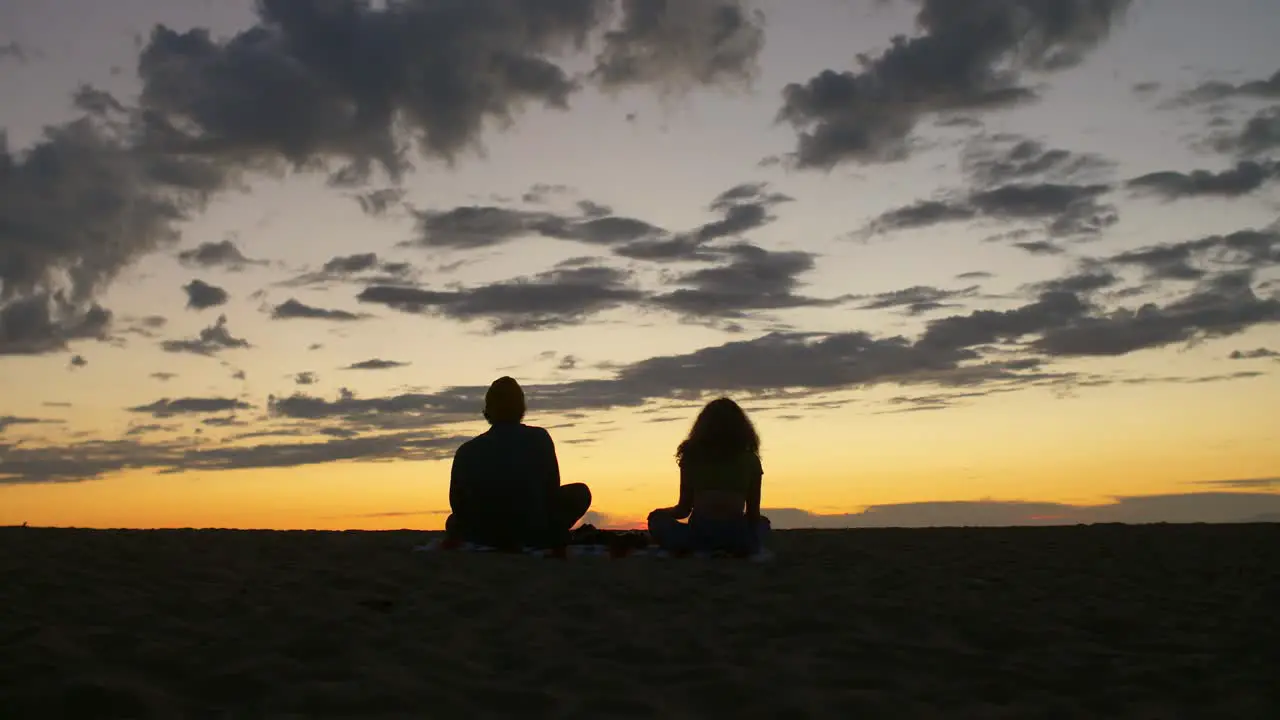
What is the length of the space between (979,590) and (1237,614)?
1.63 metres

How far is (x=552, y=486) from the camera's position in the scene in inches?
419

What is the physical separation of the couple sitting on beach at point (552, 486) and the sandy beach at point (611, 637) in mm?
638

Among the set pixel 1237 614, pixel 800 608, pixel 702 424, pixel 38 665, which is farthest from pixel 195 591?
pixel 1237 614

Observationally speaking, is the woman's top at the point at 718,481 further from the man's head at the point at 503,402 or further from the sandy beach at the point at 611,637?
the man's head at the point at 503,402

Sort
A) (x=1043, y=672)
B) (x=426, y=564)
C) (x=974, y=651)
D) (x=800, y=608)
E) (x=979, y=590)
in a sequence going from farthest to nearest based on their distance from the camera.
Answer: (x=426, y=564) < (x=979, y=590) < (x=800, y=608) < (x=974, y=651) < (x=1043, y=672)

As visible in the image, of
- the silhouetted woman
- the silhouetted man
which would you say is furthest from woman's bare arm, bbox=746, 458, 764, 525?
the silhouetted man

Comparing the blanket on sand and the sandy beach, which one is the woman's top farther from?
the sandy beach

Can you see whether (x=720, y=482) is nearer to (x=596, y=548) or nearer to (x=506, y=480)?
(x=596, y=548)

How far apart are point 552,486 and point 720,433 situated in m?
1.71

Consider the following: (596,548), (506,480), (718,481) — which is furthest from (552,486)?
(718,481)

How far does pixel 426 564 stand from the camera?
895cm

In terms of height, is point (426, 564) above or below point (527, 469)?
below

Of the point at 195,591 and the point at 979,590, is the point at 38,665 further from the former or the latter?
the point at 979,590

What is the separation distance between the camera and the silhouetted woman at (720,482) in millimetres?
10086
